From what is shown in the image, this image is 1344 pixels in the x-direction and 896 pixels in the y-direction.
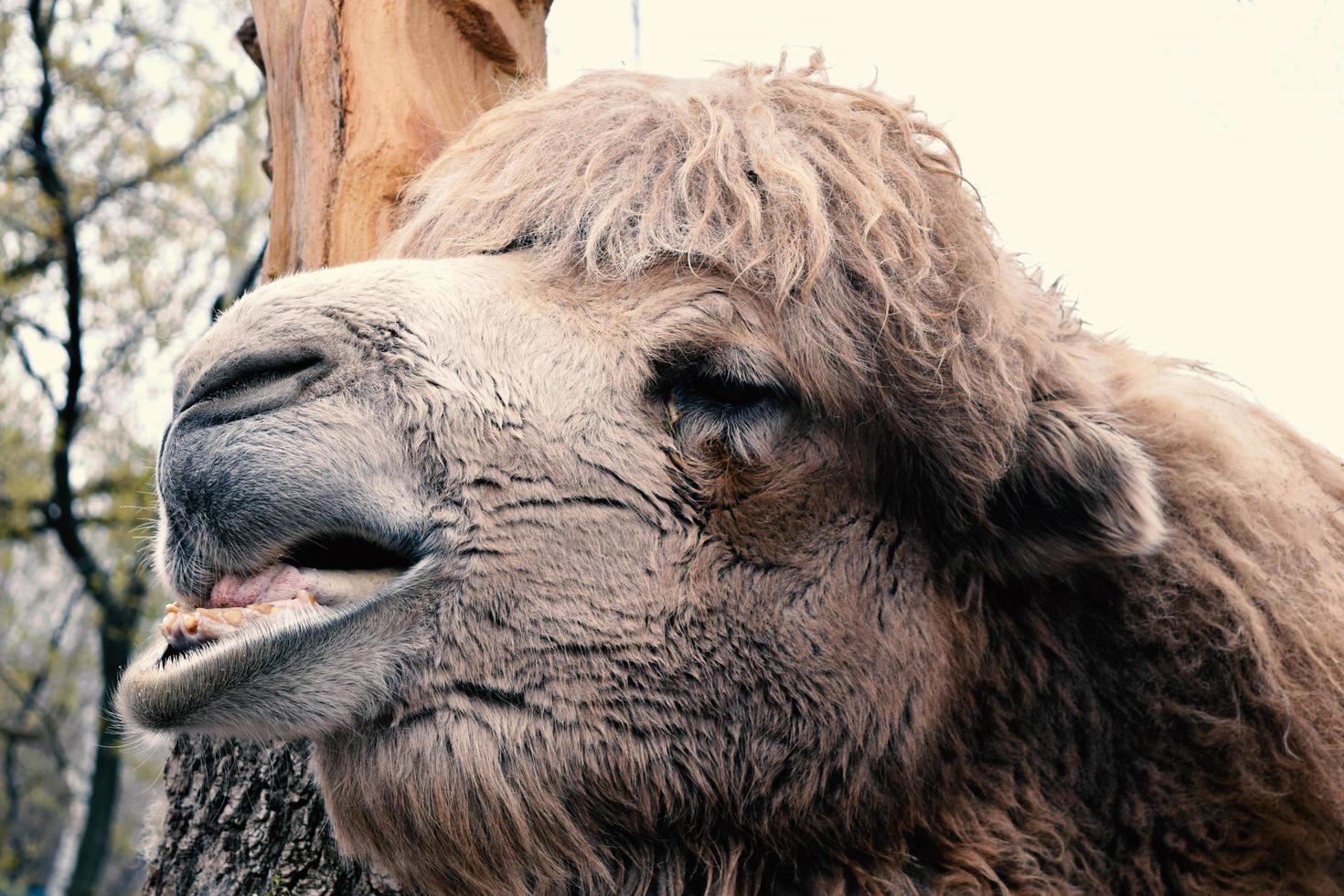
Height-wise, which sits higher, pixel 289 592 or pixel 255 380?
pixel 255 380

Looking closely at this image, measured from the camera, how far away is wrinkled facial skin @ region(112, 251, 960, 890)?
6.68 feet

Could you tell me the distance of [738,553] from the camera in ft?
7.42

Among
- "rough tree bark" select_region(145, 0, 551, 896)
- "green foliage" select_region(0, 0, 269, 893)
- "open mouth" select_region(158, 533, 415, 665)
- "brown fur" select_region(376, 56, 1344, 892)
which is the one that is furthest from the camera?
"green foliage" select_region(0, 0, 269, 893)

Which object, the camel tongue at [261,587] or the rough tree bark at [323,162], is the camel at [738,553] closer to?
the camel tongue at [261,587]

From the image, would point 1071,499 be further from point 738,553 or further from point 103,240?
point 103,240

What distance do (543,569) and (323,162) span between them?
1.66m

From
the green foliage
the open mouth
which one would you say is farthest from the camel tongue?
the green foliage

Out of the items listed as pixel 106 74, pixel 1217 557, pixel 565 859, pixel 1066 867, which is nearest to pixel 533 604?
pixel 565 859

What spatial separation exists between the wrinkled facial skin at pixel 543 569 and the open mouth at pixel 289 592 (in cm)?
3

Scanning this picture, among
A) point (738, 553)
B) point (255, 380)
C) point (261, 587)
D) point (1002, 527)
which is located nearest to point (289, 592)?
point (261, 587)

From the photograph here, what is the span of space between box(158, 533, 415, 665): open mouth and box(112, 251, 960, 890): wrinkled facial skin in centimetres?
3

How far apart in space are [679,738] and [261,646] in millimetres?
782

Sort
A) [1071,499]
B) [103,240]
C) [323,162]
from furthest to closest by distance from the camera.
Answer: [103,240] < [323,162] < [1071,499]

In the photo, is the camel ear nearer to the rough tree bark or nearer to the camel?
the camel
